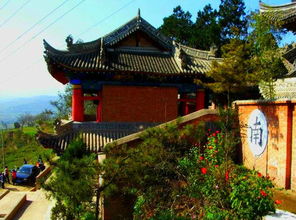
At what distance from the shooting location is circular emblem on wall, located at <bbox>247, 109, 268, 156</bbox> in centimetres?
790

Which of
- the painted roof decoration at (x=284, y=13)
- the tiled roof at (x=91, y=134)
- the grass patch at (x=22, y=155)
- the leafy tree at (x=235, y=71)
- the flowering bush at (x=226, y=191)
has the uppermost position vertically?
the painted roof decoration at (x=284, y=13)

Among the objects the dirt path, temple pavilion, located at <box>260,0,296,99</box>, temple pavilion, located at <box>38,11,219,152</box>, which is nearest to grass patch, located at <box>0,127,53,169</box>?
temple pavilion, located at <box>38,11,219,152</box>

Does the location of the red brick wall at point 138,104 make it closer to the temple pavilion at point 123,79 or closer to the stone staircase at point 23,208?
the temple pavilion at point 123,79

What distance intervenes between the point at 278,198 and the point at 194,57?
319 inches

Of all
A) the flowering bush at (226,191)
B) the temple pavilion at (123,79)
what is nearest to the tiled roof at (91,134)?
the temple pavilion at (123,79)

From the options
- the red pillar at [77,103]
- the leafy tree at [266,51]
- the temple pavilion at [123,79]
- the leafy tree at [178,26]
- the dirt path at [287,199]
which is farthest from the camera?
the leafy tree at [178,26]

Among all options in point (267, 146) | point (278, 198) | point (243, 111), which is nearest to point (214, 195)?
point (278, 198)

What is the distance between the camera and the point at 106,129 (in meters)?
12.2

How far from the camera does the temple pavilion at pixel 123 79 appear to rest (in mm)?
11859

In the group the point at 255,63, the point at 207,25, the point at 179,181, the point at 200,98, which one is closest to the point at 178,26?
the point at 207,25

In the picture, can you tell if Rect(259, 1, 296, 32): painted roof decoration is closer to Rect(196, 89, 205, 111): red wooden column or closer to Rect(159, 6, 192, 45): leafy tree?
Rect(196, 89, 205, 111): red wooden column

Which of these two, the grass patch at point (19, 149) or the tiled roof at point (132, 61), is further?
the grass patch at point (19, 149)

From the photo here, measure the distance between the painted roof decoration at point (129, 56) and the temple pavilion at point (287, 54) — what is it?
3.04 meters

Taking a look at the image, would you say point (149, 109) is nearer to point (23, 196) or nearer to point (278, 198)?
point (278, 198)
